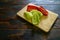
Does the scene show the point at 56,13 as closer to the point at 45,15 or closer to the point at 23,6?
the point at 45,15

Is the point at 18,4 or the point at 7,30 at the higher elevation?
the point at 18,4

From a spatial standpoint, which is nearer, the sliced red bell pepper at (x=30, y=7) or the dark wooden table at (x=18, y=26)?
the dark wooden table at (x=18, y=26)

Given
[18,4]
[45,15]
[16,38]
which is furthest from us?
[18,4]

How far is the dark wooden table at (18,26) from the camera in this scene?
75 centimetres

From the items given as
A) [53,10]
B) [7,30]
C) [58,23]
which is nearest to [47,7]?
[53,10]

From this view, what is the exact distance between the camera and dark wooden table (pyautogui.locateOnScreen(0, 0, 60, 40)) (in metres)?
0.75

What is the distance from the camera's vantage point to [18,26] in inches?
31.5

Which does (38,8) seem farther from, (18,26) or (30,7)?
(18,26)

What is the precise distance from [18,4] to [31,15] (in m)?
0.19

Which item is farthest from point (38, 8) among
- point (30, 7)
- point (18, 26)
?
point (18, 26)

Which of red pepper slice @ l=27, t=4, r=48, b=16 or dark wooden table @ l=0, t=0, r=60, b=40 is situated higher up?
red pepper slice @ l=27, t=4, r=48, b=16

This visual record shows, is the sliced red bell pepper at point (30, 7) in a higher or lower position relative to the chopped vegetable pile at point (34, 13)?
higher

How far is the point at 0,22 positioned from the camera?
0.82m

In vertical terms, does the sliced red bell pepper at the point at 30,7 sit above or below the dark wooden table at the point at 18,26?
above
